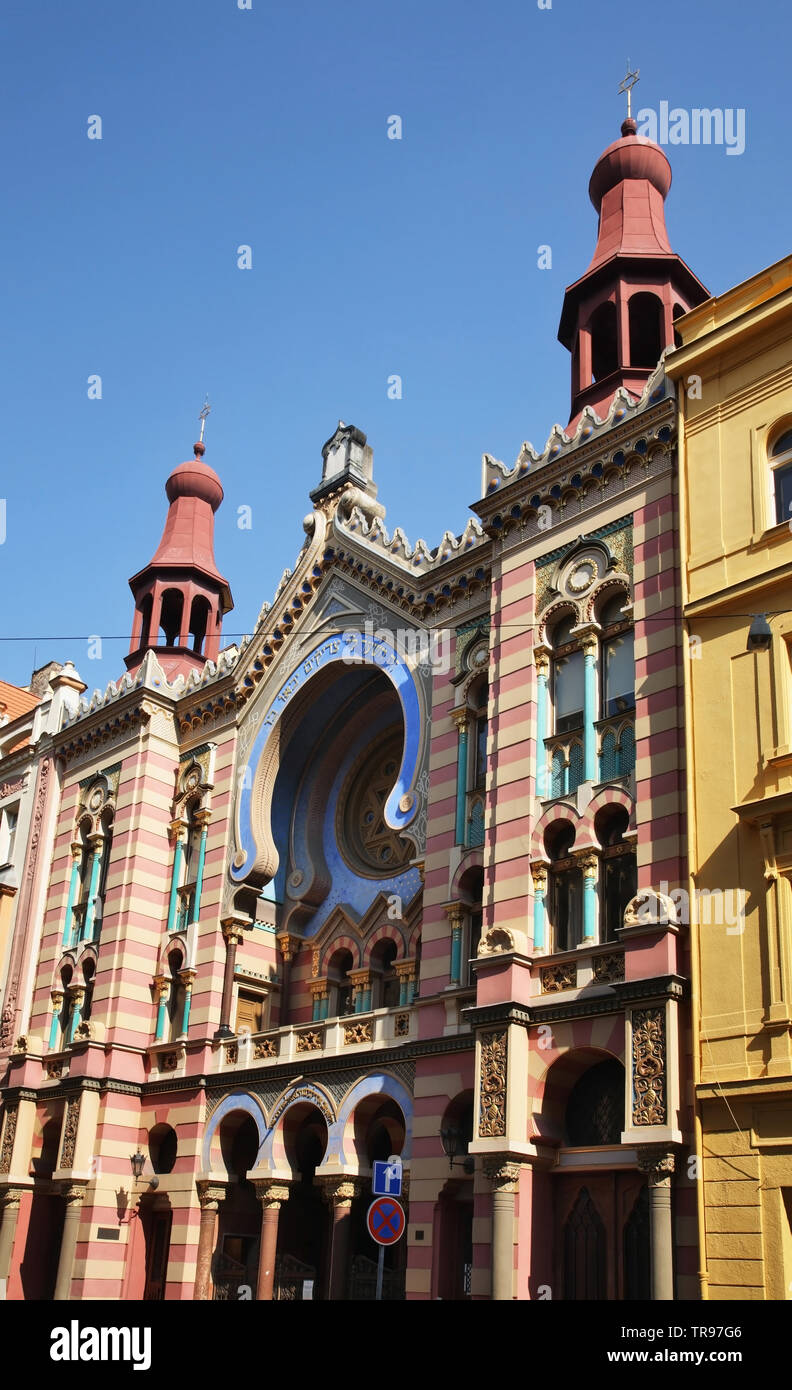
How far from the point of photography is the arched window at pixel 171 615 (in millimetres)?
43125

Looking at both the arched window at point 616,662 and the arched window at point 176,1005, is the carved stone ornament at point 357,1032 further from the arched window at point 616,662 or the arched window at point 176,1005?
the arched window at point 616,662

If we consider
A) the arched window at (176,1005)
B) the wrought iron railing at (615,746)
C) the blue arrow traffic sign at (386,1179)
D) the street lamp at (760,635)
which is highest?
the street lamp at (760,635)

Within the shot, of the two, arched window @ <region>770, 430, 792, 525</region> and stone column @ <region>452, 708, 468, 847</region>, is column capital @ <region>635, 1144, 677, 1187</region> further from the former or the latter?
arched window @ <region>770, 430, 792, 525</region>

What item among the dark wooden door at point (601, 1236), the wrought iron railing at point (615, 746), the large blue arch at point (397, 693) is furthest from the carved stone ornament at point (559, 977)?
the large blue arch at point (397, 693)

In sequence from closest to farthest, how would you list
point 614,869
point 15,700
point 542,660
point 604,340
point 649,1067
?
point 649,1067, point 614,869, point 542,660, point 604,340, point 15,700

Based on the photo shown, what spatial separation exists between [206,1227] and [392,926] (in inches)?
292

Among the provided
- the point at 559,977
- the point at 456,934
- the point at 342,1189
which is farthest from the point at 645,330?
the point at 342,1189

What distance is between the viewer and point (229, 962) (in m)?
31.8

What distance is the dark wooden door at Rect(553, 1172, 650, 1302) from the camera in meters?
21.1

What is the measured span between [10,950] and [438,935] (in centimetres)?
1647

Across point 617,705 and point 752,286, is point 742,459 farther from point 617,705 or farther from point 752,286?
point 617,705

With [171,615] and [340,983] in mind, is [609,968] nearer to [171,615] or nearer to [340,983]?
[340,983]

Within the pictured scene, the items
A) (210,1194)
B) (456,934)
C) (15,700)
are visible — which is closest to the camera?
(456,934)

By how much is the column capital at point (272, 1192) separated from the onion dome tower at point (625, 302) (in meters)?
17.0
